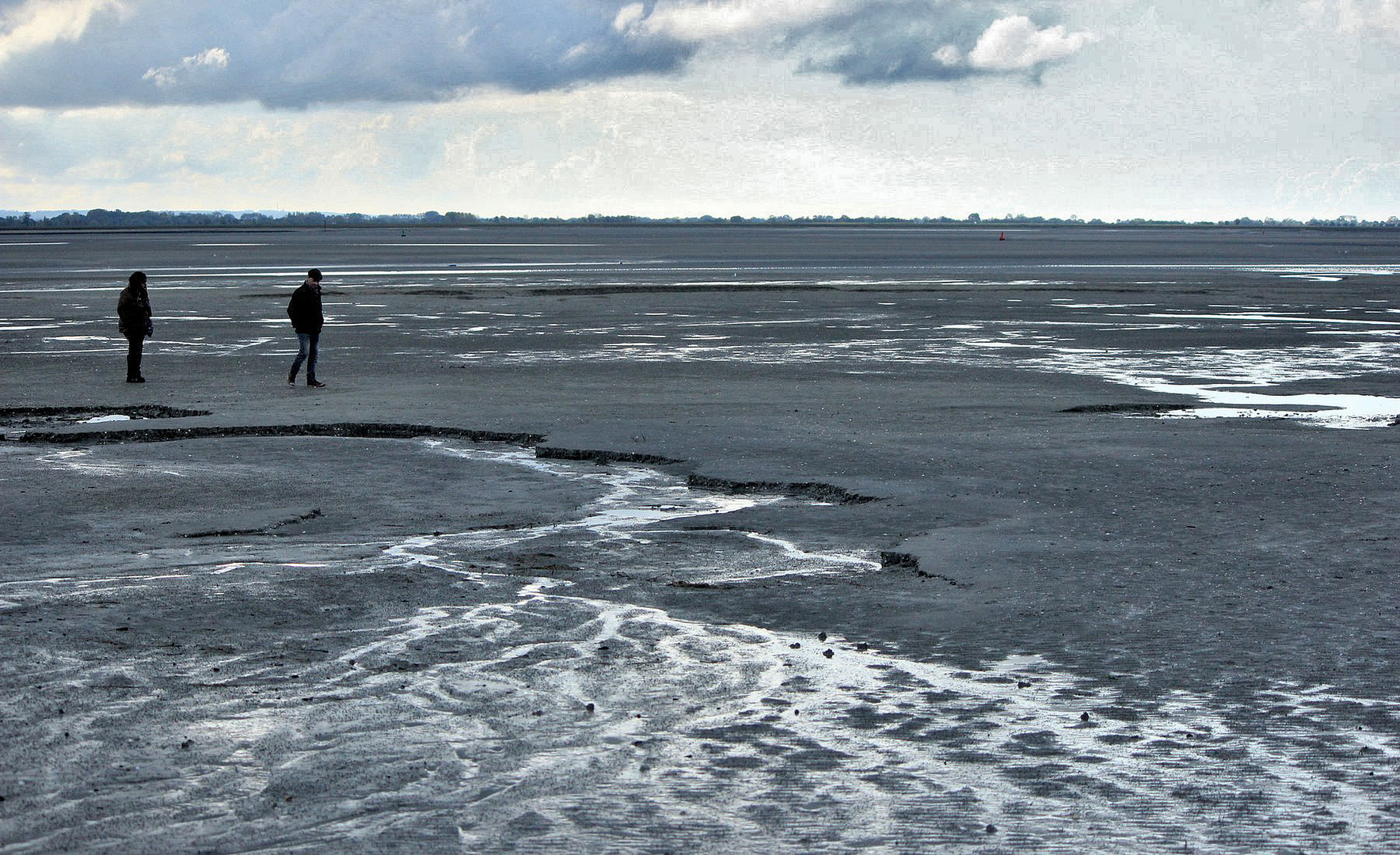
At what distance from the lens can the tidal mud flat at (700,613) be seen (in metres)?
6.34

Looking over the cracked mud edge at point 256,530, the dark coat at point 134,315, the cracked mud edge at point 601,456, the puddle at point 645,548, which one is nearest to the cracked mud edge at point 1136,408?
the cracked mud edge at point 601,456

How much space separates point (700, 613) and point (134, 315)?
54.9 feet

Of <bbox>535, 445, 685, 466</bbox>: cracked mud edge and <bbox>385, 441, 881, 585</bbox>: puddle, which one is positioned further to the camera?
<bbox>535, 445, 685, 466</bbox>: cracked mud edge

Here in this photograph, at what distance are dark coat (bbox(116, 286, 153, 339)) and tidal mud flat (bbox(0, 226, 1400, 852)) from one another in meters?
0.90

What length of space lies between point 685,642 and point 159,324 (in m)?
31.5

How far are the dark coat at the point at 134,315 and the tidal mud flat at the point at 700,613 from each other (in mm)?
904

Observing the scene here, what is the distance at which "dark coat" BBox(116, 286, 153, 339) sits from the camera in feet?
77.0

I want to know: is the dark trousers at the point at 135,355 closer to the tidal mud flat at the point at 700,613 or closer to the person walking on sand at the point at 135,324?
the person walking on sand at the point at 135,324

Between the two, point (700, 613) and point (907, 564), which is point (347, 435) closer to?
point (907, 564)

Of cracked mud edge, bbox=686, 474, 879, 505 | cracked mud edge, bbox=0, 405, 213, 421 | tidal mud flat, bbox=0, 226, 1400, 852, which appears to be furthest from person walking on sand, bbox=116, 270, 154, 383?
cracked mud edge, bbox=686, 474, 879, 505

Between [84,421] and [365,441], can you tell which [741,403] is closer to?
[365,441]

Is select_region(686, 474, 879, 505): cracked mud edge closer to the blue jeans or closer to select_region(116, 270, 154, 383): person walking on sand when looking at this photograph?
the blue jeans

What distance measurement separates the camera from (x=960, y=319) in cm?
3884

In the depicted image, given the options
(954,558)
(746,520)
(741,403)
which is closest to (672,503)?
(746,520)
